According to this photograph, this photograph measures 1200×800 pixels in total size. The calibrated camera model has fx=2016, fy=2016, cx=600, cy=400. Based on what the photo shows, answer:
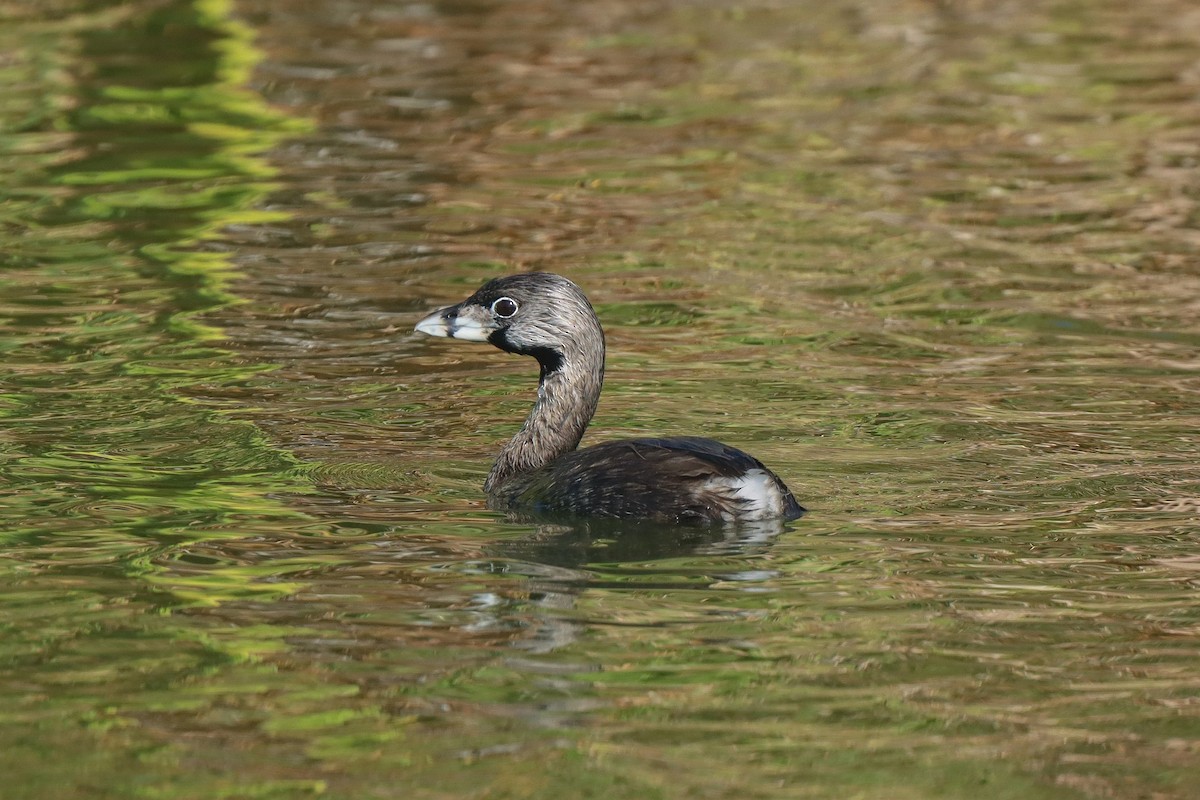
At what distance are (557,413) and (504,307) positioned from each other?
21.9 inches

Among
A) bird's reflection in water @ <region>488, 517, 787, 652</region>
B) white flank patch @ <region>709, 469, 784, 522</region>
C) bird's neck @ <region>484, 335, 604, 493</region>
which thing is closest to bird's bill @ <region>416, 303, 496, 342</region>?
bird's neck @ <region>484, 335, 604, 493</region>

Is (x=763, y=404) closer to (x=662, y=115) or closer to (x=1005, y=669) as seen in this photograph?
(x=1005, y=669)

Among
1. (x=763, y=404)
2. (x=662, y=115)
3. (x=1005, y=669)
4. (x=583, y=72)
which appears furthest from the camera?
(x=583, y=72)

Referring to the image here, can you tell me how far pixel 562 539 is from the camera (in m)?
8.45

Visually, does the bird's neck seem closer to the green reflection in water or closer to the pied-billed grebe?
the pied-billed grebe

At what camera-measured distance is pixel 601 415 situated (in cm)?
1071

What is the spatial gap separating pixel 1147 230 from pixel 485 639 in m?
9.38

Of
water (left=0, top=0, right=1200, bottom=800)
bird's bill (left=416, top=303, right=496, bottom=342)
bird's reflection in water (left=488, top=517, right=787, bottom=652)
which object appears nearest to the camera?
water (left=0, top=0, right=1200, bottom=800)

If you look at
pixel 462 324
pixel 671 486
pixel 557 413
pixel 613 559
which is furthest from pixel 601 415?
pixel 613 559

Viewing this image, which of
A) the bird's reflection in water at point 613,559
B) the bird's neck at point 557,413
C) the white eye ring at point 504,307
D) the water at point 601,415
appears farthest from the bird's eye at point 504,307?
the bird's reflection in water at point 613,559

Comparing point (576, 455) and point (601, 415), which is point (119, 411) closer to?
point (601, 415)

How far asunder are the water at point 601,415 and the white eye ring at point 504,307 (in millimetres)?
828

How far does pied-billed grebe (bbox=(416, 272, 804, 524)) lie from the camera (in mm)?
8391

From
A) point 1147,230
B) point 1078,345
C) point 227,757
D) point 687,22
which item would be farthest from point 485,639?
point 687,22
